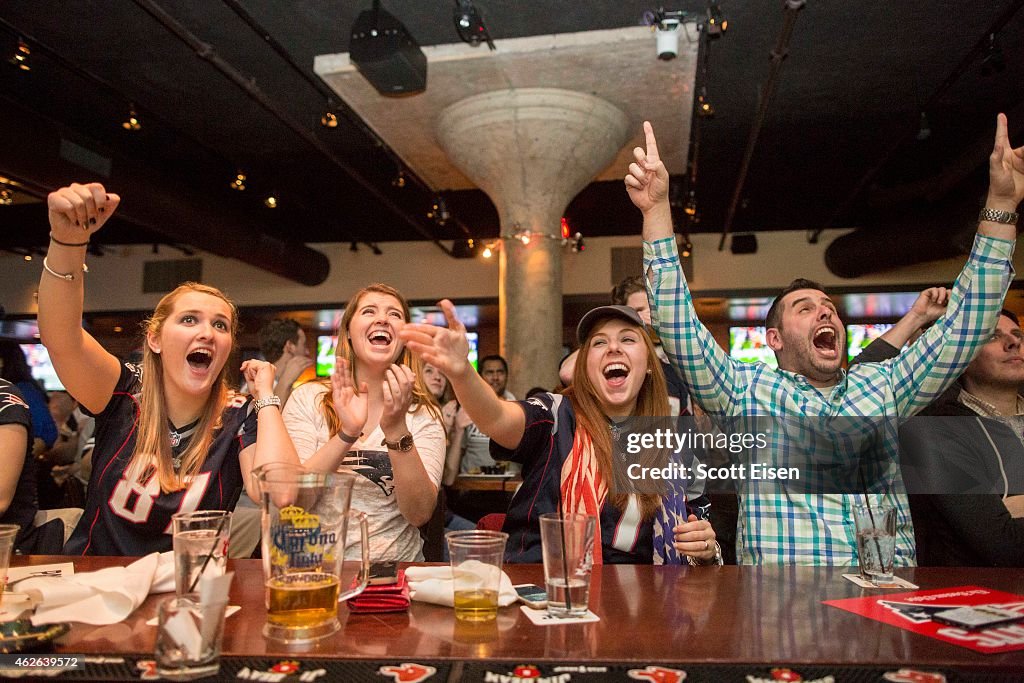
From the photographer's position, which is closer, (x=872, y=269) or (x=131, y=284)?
(x=872, y=269)

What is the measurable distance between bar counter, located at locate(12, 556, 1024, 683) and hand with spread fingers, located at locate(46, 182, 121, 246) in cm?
92

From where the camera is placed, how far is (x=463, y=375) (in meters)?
1.52

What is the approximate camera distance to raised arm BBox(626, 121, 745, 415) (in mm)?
1936

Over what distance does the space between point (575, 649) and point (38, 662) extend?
0.66m

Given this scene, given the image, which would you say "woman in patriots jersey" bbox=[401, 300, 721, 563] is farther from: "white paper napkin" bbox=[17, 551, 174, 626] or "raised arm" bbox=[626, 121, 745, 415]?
"white paper napkin" bbox=[17, 551, 174, 626]

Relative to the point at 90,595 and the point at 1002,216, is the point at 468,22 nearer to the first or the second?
the point at 1002,216

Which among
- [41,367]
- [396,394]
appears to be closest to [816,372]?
[396,394]

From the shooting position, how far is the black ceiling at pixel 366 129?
4867 mm

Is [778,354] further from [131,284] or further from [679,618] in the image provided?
[131,284]

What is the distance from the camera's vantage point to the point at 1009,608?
3.54 feet

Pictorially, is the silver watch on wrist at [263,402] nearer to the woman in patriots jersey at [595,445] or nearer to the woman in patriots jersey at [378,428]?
the woman in patriots jersey at [378,428]

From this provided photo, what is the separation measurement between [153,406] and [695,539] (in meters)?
1.40

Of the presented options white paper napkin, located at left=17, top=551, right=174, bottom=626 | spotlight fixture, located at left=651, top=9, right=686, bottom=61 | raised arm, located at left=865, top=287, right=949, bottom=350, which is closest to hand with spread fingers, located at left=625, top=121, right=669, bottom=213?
raised arm, located at left=865, top=287, right=949, bottom=350

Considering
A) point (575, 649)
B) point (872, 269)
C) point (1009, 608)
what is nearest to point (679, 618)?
point (575, 649)
